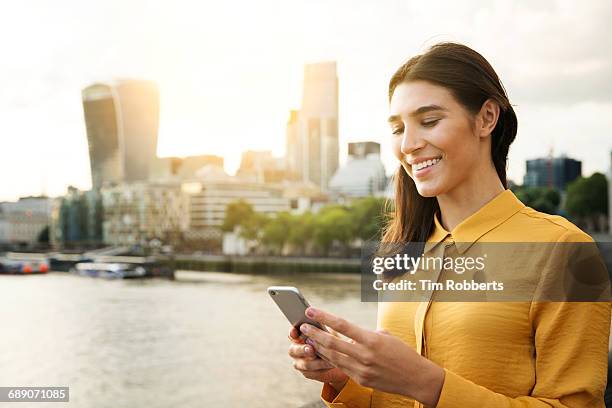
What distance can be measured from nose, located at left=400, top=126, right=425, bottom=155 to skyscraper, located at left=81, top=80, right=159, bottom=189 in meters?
67.4

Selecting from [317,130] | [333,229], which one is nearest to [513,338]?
[333,229]

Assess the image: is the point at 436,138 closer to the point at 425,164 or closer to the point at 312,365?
the point at 425,164

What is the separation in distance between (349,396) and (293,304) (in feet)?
0.78

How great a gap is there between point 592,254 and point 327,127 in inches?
3515

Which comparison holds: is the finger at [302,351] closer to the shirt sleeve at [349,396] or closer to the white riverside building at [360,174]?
the shirt sleeve at [349,396]

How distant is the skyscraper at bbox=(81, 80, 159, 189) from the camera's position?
66312 mm

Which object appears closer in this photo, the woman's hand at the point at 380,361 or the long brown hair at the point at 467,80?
the woman's hand at the point at 380,361

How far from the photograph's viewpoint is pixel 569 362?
0.77 metres

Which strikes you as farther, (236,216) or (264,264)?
(236,216)

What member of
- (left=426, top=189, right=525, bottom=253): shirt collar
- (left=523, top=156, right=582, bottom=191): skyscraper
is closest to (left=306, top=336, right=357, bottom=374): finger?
(left=426, top=189, right=525, bottom=253): shirt collar

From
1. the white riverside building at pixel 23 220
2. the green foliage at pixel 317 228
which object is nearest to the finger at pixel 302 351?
the green foliage at pixel 317 228

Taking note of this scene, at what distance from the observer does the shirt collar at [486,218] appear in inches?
34.7

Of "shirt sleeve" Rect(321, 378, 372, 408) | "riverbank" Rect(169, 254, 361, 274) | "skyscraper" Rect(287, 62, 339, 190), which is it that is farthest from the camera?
"skyscraper" Rect(287, 62, 339, 190)

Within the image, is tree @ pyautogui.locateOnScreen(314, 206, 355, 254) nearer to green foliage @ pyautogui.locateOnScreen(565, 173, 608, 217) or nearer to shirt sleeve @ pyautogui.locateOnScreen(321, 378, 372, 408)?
green foliage @ pyautogui.locateOnScreen(565, 173, 608, 217)
